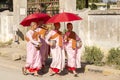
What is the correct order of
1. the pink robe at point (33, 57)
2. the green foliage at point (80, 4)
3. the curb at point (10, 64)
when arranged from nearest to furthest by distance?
the pink robe at point (33, 57) → the curb at point (10, 64) → the green foliage at point (80, 4)

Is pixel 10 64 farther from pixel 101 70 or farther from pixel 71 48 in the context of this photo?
pixel 101 70

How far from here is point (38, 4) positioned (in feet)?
59.7

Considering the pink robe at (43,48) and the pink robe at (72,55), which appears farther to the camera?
the pink robe at (43,48)

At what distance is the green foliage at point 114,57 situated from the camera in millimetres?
12062

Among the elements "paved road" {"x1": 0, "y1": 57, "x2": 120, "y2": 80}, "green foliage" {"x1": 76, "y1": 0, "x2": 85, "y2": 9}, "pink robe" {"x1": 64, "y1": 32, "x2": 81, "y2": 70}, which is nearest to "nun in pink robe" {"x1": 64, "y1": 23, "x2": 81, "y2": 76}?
"pink robe" {"x1": 64, "y1": 32, "x2": 81, "y2": 70}

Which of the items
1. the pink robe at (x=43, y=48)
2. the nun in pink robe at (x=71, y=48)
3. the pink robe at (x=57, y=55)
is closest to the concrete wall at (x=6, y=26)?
the pink robe at (x=43, y=48)

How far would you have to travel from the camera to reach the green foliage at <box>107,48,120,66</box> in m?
12.1

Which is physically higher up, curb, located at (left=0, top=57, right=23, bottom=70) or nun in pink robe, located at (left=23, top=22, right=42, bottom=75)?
nun in pink robe, located at (left=23, top=22, right=42, bottom=75)

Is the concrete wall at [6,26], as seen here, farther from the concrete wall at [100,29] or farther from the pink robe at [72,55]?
the pink robe at [72,55]

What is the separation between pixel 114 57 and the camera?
1242cm

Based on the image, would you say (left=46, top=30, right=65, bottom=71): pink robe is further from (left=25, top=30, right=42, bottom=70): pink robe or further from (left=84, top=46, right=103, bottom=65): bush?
(left=84, top=46, right=103, bottom=65): bush

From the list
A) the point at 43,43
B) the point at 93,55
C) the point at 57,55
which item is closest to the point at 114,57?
the point at 93,55

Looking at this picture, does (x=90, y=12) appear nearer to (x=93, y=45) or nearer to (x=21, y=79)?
(x=93, y=45)

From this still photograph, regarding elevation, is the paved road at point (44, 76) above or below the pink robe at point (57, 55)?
below
